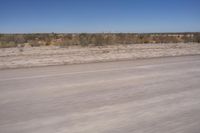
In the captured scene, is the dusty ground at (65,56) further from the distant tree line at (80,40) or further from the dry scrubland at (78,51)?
the distant tree line at (80,40)

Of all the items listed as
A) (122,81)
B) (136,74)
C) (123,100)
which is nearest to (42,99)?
(123,100)

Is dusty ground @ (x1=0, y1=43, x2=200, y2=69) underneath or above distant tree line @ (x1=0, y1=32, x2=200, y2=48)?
underneath

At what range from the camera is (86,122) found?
525 centimetres

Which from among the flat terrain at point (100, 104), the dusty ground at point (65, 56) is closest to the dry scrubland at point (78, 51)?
the dusty ground at point (65, 56)

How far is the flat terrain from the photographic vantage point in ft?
16.5

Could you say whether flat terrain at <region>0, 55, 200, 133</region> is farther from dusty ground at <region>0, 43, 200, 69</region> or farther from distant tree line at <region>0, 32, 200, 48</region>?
distant tree line at <region>0, 32, 200, 48</region>

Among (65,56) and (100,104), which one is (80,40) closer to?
(65,56)

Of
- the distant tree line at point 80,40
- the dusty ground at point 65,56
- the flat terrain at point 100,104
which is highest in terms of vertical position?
the distant tree line at point 80,40

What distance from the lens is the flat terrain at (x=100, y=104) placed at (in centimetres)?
502

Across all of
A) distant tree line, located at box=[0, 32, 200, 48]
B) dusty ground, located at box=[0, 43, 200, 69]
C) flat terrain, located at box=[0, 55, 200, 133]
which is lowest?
flat terrain, located at box=[0, 55, 200, 133]

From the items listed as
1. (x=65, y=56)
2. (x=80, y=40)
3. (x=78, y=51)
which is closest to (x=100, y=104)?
(x=65, y=56)

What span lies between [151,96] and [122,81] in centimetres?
230

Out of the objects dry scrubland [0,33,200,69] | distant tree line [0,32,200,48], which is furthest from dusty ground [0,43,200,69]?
distant tree line [0,32,200,48]

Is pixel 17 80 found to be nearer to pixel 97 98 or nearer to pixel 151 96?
pixel 97 98
